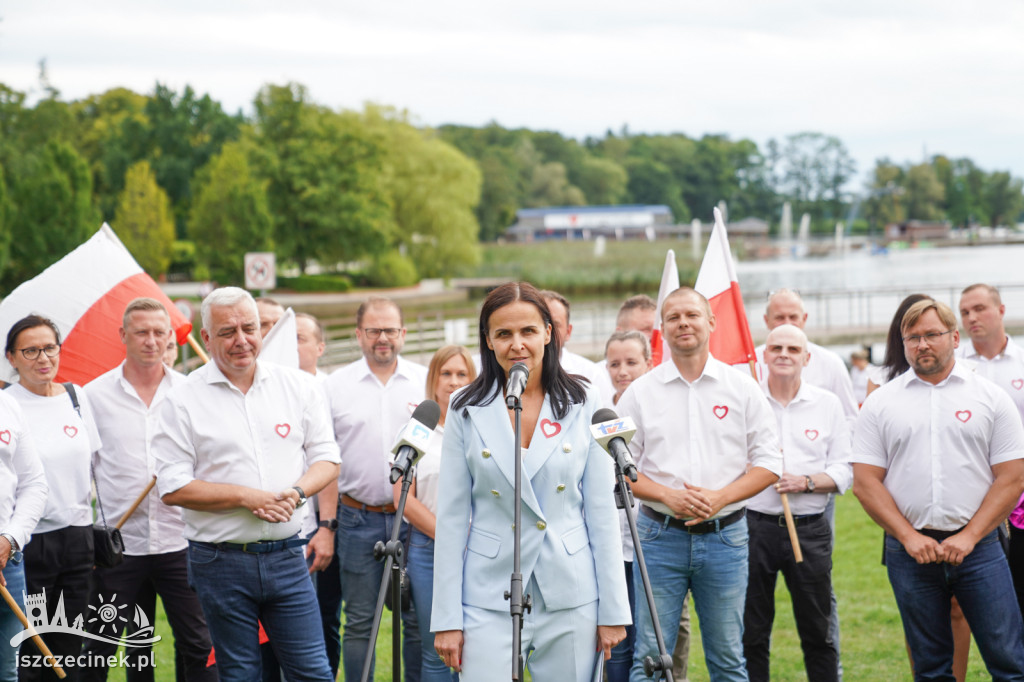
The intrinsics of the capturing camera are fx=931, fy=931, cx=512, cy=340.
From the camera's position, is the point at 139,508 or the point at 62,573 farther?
the point at 139,508

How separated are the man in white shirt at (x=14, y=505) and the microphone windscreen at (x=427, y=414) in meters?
2.45

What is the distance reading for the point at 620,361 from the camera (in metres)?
6.25

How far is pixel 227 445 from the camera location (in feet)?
14.6

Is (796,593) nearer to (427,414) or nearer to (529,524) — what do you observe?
(529,524)

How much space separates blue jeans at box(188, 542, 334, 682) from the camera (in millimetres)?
4453

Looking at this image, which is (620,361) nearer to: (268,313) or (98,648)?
(268,313)

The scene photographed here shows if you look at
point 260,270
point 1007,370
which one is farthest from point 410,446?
point 260,270

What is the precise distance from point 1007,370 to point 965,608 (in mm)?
2020

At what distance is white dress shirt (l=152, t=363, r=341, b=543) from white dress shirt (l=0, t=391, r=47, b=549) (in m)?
0.92

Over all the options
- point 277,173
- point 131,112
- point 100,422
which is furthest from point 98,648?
point 131,112

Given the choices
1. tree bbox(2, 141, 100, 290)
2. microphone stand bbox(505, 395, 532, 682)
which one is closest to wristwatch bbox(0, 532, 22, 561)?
microphone stand bbox(505, 395, 532, 682)

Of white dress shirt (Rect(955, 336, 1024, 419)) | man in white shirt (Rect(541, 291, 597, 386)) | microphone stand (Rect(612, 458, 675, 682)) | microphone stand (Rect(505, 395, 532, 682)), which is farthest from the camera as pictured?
man in white shirt (Rect(541, 291, 597, 386))

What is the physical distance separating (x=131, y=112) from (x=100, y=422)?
86.2 metres

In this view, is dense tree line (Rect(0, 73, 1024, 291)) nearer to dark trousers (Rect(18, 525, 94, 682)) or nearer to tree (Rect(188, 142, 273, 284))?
tree (Rect(188, 142, 273, 284))
